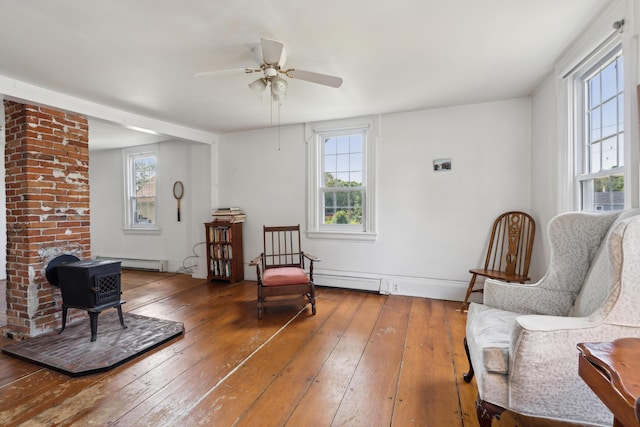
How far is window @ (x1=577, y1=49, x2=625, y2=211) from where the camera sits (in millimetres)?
1906

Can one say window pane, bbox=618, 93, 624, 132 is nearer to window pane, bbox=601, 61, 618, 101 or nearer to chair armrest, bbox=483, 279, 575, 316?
window pane, bbox=601, 61, 618, 101

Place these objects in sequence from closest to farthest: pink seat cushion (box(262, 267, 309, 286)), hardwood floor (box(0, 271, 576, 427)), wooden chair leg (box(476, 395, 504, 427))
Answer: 1. wooden chair leg (box(476, 395, 504, 427))
2. hardwood floor (box(0, 271, 576, 427))
3. pink seat cushion (box(262, 267, 309, 286))

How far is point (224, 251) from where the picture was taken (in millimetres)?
4613

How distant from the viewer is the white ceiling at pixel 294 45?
175 centimetres

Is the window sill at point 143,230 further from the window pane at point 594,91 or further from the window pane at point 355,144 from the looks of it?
the window pane at point 594,91

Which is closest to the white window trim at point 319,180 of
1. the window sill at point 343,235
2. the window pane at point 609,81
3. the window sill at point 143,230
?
the window sill at point 343,235

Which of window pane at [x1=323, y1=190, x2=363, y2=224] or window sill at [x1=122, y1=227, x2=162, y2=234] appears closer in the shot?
window pane at [x1=323, y1=190, x2=363, y2=224]

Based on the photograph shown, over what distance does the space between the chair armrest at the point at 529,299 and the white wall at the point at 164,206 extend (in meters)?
4.29

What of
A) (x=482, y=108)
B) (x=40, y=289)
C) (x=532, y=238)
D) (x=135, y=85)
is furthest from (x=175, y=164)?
(x=532, y=238)

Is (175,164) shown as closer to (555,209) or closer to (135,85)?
(135,85)

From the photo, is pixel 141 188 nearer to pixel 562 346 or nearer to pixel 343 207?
pixel 343 207

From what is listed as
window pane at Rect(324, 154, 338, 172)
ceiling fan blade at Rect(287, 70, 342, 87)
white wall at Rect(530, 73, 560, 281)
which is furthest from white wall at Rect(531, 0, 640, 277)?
window pane at Rect(324, 154, 338, 172)

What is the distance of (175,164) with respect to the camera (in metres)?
5.26

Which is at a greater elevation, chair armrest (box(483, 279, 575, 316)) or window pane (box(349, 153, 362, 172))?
window pane (box(349, 153, 362, 172))
